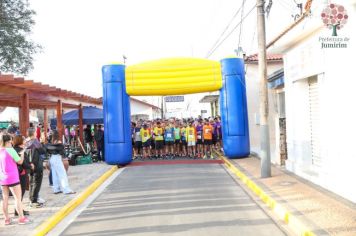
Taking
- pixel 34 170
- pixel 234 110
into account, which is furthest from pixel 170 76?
pixel 34 170

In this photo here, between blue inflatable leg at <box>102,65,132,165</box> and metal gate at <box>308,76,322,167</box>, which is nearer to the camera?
metal gate at <box>308,76,322,167</box>

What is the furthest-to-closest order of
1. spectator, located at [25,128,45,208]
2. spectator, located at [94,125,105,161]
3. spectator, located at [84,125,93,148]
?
spectator, located at [84,125,93,148] → spectator, located at [94,125,105,161] → spectator, located at [25,128,45,208]

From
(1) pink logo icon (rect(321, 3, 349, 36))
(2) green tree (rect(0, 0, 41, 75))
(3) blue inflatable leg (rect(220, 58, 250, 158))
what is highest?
(2) green tree (rect(0, 0, 41, 75))

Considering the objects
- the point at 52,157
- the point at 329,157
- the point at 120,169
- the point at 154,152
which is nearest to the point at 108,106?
the point at 120,169

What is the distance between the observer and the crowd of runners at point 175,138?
754 inches

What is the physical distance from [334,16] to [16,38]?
20.9 m

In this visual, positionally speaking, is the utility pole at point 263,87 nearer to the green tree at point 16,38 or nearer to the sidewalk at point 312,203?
the sidewalk at point 312,203

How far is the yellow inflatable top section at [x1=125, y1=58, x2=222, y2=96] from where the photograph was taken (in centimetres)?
1688

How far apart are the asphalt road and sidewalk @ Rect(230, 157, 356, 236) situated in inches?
21.0

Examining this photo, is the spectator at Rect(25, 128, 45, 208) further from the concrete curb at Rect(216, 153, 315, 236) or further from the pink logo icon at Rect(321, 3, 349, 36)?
the pink logo icon at Rect(321, 3, 349, 36)

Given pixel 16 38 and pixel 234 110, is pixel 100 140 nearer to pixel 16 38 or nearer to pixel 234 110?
pixel 234 110

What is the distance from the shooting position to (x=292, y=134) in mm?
13109

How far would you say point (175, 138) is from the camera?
63.6 ft
